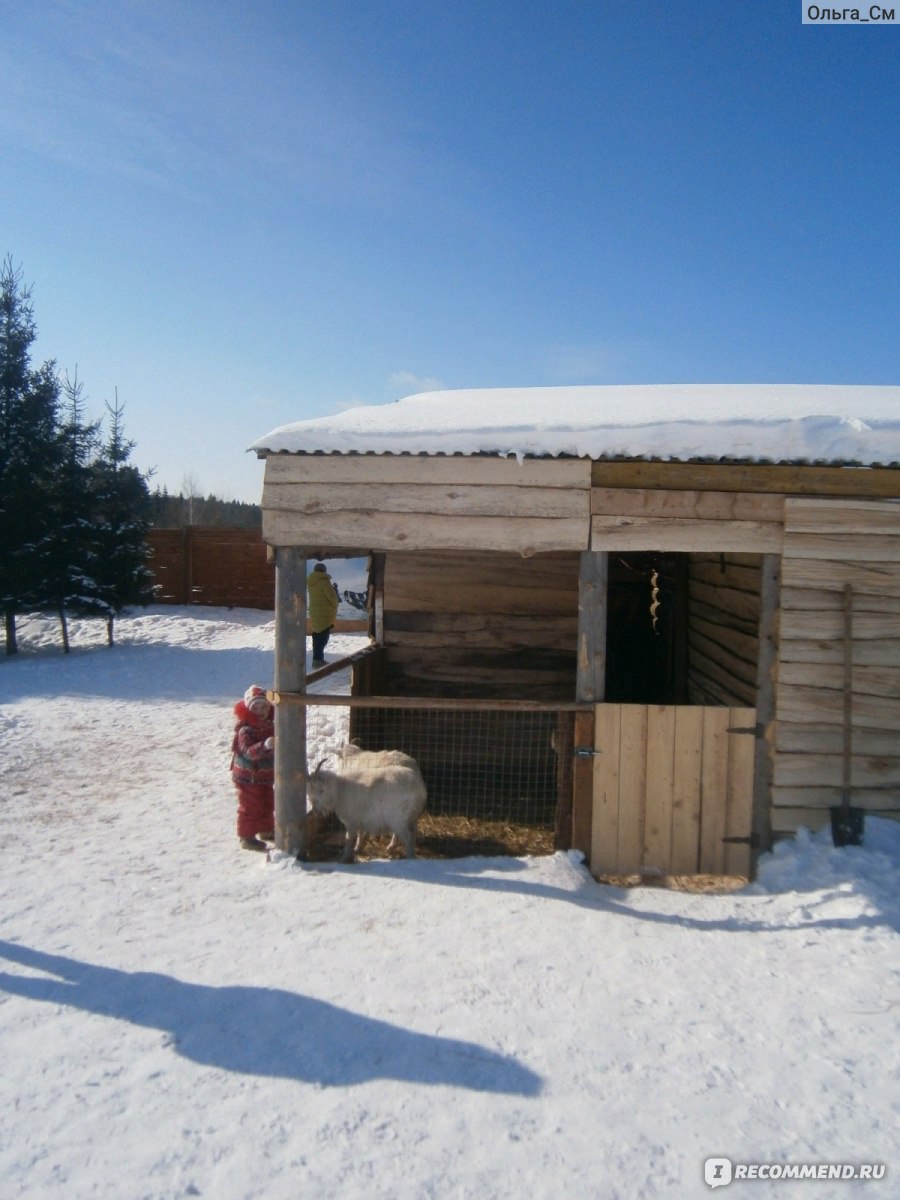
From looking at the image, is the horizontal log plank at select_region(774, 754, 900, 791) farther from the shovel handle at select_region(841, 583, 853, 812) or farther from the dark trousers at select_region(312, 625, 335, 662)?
the dark trousers at select_region(312, 625, 335, 662)

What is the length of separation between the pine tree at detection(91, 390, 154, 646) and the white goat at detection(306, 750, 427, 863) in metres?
12.2

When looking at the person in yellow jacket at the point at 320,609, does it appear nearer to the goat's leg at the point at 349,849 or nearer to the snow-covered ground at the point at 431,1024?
the snow-covered ground at the point at 431,1024

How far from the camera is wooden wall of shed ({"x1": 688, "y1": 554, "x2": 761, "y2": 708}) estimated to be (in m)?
7.63

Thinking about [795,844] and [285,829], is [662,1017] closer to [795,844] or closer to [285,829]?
[795,844]

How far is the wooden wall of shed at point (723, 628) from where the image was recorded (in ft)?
25.0

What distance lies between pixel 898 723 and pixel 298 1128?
16.4ft

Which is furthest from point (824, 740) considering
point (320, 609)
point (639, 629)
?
point (320, 609)

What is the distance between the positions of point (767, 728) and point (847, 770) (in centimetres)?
65

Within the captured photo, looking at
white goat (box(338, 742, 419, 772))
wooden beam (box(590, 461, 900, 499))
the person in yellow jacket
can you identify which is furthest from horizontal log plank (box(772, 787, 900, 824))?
the person in yellow jacket

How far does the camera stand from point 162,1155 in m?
3.12

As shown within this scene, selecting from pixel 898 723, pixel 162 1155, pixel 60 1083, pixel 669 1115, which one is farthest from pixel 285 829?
pixel 898 723

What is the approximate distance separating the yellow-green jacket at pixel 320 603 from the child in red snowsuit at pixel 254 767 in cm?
812

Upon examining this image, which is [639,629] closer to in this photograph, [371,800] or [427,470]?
[371,800]

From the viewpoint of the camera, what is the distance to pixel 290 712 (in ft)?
20.4
